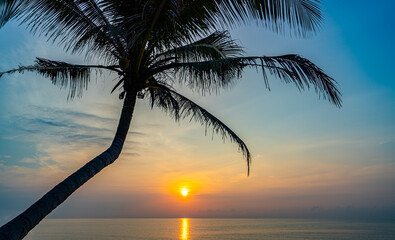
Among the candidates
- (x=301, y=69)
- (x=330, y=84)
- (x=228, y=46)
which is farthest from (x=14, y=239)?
(x=228, y=46)

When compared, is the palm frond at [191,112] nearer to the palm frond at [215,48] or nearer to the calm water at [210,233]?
the palm frond at [215,48]

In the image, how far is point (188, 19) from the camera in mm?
4652

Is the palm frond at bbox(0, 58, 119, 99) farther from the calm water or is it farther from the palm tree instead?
the calm water

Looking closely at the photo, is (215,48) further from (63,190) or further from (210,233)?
(210,233)

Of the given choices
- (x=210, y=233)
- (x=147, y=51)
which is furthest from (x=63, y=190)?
(x=210, y=233)

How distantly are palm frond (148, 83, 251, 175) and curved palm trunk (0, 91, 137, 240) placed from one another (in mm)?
1250

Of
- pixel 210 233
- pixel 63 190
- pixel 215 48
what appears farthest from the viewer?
pixel 210 233

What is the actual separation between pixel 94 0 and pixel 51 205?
3381 millimetres

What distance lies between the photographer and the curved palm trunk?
3.07 meters

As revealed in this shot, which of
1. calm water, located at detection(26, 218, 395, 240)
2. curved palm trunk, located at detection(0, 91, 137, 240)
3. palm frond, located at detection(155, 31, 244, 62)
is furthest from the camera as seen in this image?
calm water, located at detection(26, 218, 395, 240)

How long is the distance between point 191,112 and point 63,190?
146 inches

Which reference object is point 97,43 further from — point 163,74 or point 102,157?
point 102,157

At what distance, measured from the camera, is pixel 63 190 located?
3676 mm

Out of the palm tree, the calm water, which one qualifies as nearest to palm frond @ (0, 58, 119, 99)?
the palm tree
